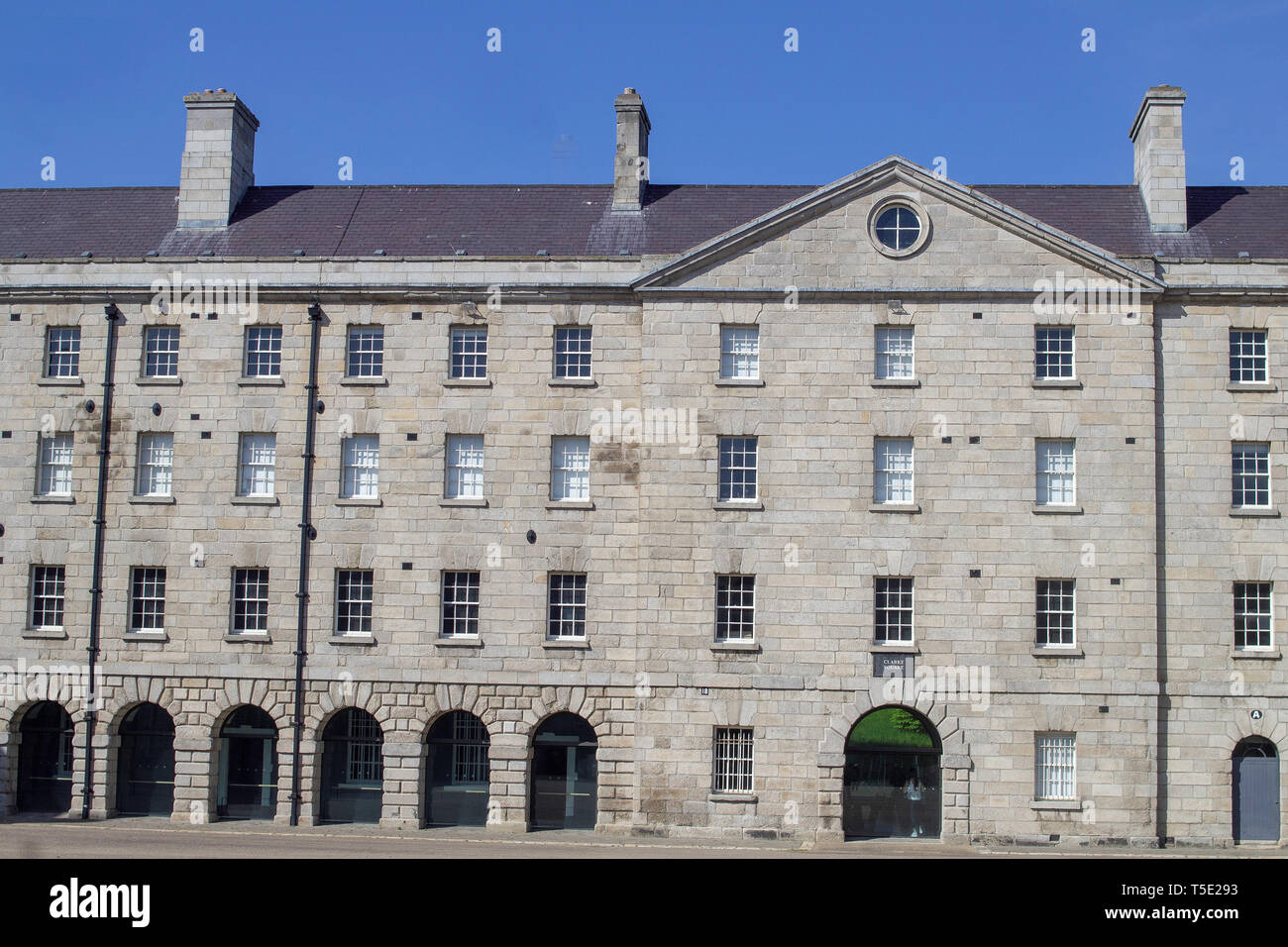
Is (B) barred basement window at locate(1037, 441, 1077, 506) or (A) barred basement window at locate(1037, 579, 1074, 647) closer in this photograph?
(A) barred basement window at locate(1037, 579, 1074, 647)

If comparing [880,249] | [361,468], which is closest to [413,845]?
[361,468]

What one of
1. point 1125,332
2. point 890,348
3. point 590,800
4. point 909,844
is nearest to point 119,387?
point 590,800

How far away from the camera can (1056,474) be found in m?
30.9

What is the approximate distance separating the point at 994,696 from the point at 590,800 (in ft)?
33.4

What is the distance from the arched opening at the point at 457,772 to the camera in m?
31.4

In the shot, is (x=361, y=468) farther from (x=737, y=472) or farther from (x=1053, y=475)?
(x=1053, y=475)

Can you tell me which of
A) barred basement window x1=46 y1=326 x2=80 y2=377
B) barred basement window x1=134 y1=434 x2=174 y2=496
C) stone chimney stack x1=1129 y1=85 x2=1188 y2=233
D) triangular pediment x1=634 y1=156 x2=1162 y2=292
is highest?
stone chimney stack x1=1129 y1=85 x2=1188 y2=233

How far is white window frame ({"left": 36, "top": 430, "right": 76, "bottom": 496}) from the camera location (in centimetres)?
3309

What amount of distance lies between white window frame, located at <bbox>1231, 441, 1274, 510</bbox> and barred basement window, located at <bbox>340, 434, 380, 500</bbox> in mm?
21453

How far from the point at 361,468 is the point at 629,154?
11393mm

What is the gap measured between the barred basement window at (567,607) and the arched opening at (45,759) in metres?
12.9

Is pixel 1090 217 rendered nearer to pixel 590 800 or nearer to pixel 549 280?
pixel 549 280

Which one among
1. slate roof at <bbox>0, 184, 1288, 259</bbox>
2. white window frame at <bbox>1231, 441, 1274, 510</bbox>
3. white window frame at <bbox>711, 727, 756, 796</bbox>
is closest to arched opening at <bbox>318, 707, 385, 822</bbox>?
white window frame at <bbox>711, 727, 756, 796</bbox>

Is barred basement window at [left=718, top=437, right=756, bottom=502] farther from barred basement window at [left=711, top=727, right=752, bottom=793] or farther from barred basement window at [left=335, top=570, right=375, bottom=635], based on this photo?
barred basement window at [left=335, top=570, right=375, bottom=635]
